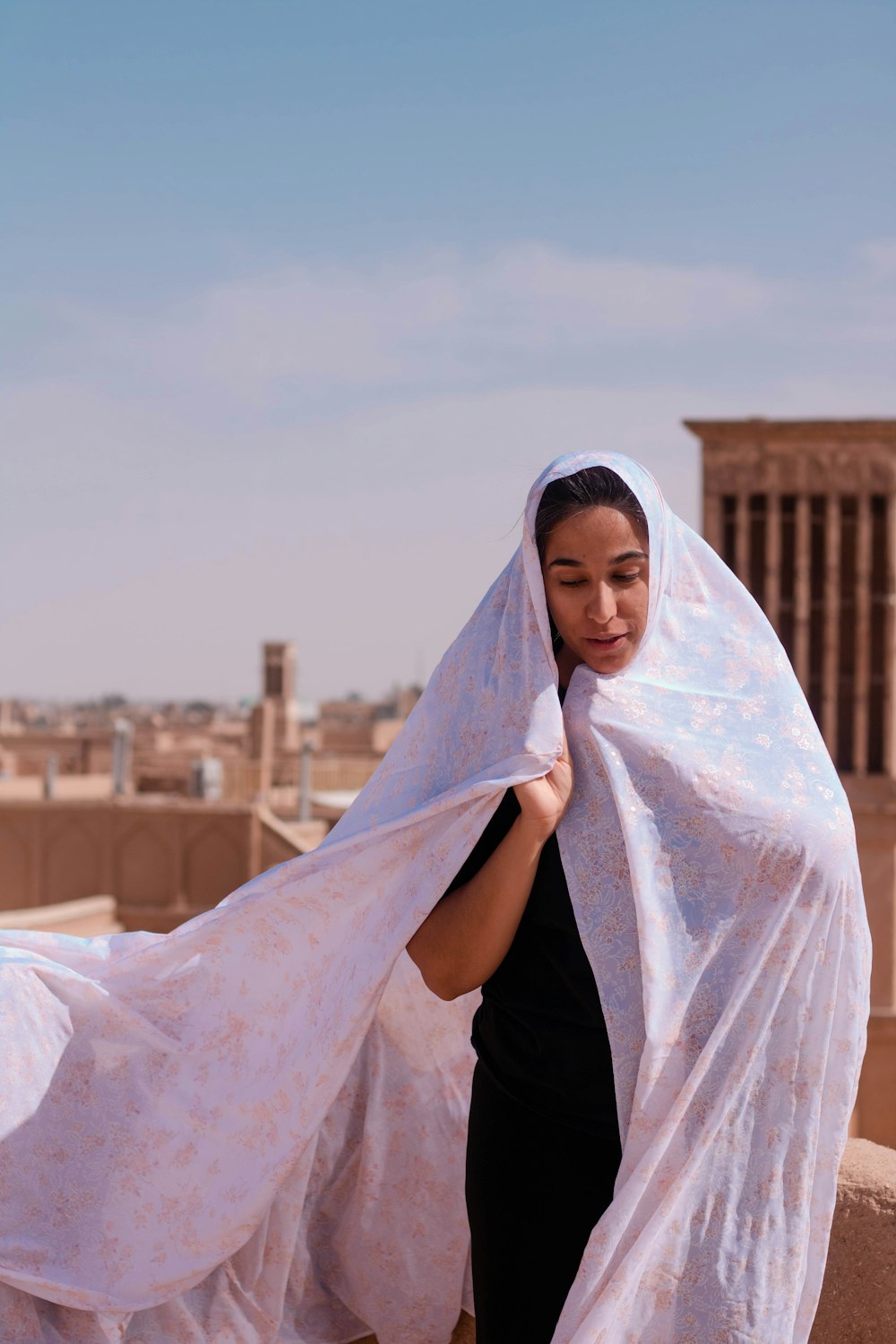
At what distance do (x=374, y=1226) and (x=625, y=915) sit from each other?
0.98m

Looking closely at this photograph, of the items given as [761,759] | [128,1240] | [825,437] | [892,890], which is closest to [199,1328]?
[128,1240]

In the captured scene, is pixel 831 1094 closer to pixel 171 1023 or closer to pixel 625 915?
pixel 625 915

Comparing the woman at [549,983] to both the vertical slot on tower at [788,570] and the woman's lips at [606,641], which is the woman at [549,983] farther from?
the vertical slot on tower at [788,570]

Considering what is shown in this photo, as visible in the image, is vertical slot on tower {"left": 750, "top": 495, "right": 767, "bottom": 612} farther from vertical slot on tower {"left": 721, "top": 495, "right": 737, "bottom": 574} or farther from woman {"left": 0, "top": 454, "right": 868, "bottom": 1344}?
woman {"left": 0, "top": 454, "right": 868, "bottom": 1344}

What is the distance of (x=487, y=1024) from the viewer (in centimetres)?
168

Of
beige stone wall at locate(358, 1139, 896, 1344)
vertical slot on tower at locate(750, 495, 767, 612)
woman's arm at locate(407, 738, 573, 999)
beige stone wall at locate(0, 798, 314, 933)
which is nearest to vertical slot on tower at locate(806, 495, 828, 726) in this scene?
vertical slot on tower at locate(750, 495, 767, 612)

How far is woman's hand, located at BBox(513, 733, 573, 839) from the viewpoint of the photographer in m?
1.54

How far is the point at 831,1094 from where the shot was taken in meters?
1.52

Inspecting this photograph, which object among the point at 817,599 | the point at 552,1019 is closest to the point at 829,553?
the point at 817,599

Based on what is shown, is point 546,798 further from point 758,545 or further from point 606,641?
point 758,545

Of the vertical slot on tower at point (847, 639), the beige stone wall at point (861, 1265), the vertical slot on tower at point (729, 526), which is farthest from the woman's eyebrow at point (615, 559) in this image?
the vertical slot on tower at point (847, 639)

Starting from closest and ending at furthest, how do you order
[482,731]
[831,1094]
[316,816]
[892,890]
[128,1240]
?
[831,1094] → [482,731] → [128,1240] → [892,890] → [316,816]

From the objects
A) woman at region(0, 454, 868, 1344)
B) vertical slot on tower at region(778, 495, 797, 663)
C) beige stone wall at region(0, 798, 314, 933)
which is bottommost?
beige stone wall at region(0, 798, 314, 933)

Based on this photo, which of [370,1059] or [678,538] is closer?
[678,538]
